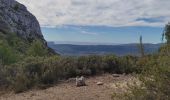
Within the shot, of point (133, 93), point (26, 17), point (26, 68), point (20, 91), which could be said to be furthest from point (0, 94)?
point (26, 17)

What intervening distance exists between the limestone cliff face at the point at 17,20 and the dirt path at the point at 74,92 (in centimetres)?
6266

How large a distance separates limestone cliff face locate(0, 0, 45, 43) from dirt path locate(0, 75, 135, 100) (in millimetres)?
62656

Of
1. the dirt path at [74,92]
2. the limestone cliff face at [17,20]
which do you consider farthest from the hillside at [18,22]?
the dirt path at [74,92]

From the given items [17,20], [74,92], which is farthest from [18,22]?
[74,92]

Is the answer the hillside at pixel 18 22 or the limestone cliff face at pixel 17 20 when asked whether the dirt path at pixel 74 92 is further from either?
the limestone cliff face at pixel 17 20

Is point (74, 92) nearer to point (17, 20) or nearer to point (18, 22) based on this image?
point (18, 22)

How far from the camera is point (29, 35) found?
3280 inches

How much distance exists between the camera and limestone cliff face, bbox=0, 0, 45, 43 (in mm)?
78812

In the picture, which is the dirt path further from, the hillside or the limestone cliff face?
the limestone cliff face

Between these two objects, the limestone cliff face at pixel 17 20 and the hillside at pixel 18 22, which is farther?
the limestone cliff face at pixel 17 20

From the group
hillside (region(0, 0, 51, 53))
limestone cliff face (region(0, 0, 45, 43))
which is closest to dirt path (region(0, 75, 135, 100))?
hillside (region(0, 0, 51, 53))

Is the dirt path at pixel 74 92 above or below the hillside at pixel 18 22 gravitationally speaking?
below

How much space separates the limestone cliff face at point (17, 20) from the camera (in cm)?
7881

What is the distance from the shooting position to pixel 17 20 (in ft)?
281
